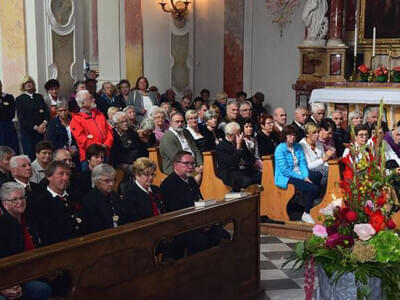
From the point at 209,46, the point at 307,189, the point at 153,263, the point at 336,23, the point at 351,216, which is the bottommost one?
the point at 307,189

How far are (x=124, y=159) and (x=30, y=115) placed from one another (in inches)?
55.7

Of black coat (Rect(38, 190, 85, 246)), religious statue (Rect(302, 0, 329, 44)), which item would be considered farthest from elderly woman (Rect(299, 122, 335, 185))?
religious statue (Rect(302, 0, 329, 44))

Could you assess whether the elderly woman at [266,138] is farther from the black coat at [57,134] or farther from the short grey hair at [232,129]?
the black coat at [57,134]

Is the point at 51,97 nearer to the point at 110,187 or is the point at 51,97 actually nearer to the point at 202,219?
the point at 110,187

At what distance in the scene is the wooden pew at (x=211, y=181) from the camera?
7445mm

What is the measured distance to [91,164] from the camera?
6.18 metres

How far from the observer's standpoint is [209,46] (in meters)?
14.3

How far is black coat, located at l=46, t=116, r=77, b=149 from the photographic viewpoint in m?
7.75

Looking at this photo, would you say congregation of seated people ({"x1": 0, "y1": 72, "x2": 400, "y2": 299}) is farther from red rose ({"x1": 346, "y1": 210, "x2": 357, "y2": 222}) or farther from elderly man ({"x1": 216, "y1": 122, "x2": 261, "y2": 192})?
red rose ({"x1": 346, "y1": 210, "x2": 357, "y2": 222})

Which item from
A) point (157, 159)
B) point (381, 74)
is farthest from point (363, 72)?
point (157, 159)

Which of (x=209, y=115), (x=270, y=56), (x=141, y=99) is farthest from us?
(x=270, y=56)

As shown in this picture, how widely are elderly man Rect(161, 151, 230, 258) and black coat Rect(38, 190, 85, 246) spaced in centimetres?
77

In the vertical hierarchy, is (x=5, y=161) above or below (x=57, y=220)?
above

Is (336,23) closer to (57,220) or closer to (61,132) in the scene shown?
(61,132)
